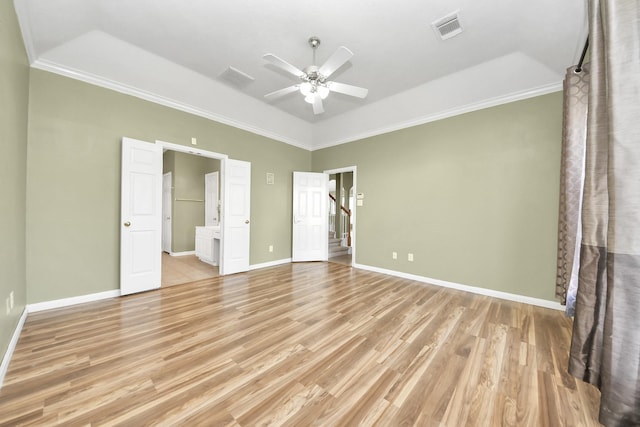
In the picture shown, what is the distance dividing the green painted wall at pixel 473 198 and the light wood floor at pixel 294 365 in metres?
0.73

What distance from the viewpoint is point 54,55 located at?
266 centimetres

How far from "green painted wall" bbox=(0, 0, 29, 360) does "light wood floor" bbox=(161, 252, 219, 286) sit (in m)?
1.65

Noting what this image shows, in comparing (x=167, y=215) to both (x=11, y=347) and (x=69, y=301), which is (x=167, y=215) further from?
(x=11, y=347)

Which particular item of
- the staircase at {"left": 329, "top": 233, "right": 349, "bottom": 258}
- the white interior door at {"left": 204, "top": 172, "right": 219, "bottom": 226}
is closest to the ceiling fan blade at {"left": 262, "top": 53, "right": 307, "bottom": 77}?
the staircase at {"left": 329, "top": 233, "right": 349, "bottom": 258}

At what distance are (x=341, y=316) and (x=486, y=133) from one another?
11.3 ft

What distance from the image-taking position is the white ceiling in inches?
92.5

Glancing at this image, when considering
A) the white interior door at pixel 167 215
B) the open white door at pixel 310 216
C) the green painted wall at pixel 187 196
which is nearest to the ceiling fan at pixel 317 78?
the open white door at pixel 310 216

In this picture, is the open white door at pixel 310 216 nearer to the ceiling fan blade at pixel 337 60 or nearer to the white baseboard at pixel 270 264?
the white baseboard at pixel 270 264

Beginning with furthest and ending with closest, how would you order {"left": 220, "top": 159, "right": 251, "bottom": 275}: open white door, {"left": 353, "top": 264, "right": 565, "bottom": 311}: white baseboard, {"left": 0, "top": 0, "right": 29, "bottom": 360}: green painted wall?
{"left": 220, "top": 159, "right": 251, "bottom": 275}: open white door, {"left": 353, "top": 264, "right": 565, "bottom": 311}: white baseboard, {"left": 0, "top": 0, "right": 29, "bottom": 360}: green painted wall

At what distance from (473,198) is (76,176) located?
555cm

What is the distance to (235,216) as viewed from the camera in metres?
4.42

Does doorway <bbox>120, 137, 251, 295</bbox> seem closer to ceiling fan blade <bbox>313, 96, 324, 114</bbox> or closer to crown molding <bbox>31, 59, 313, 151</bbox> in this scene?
crown molding <bbox>31, 59, 313, 151</bbox>

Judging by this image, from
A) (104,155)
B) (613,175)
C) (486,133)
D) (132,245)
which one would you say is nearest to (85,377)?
(132,245)

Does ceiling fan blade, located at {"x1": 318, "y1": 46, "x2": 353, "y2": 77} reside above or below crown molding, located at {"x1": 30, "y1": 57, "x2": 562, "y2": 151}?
below
